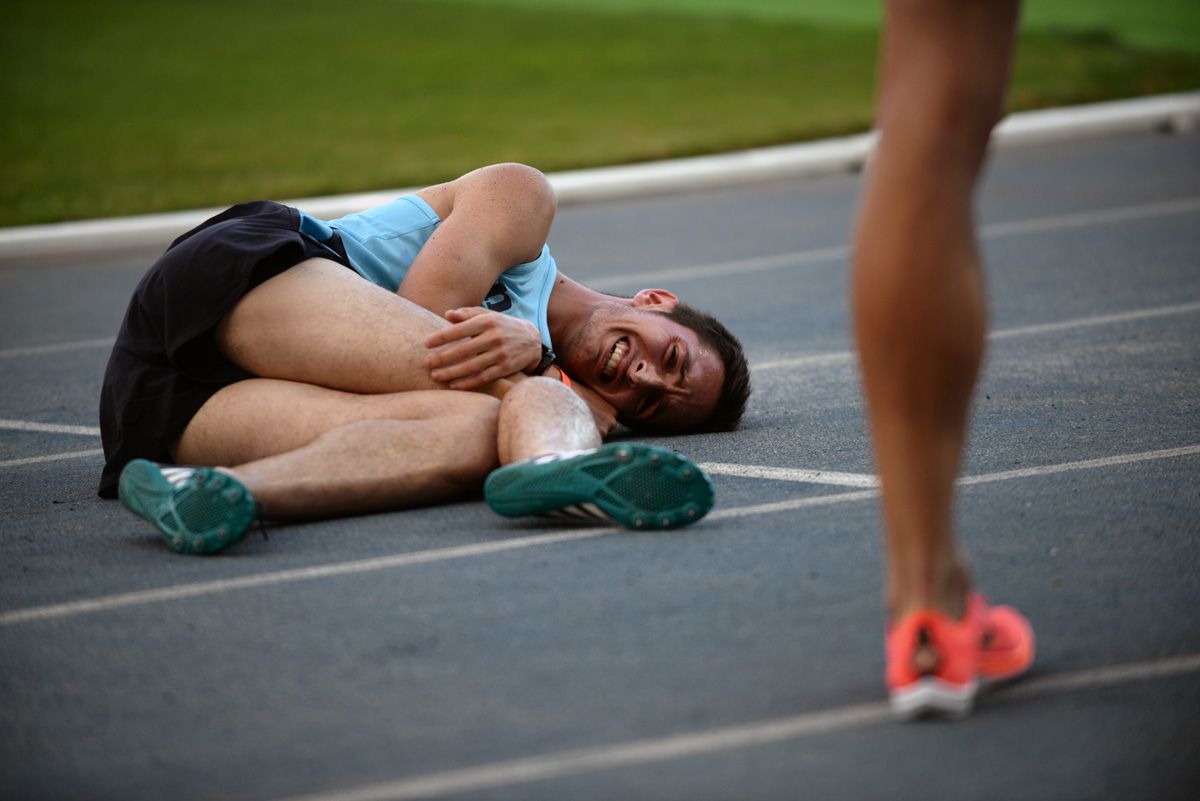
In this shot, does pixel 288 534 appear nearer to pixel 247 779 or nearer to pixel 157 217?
pixel 247 779

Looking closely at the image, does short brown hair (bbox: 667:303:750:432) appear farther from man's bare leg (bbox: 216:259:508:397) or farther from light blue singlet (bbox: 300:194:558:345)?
man's bare leg (bbox: 216:259:508:397)

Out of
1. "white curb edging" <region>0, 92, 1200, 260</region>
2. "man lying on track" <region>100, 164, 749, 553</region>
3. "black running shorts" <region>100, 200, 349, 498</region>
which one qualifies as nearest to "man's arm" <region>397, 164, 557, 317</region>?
"man lying on track" <region>100, 164, 749, 553</region>

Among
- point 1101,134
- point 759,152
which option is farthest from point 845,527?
point 1101,134

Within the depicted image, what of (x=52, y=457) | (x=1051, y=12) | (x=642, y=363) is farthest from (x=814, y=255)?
(x=1051, y=12)

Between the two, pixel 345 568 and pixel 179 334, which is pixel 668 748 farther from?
pixel 179 334

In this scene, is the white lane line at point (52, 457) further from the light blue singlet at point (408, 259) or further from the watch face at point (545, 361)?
the watch face at point (545, 361)

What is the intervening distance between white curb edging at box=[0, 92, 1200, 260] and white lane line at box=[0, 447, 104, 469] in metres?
5.89

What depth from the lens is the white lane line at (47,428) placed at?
614 cm

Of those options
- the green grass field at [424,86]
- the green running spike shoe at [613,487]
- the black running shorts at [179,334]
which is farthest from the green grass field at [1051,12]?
the green running spike shoe at [613,487]

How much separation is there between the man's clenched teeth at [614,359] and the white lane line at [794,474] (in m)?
0.39

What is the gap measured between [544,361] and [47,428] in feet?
7.46

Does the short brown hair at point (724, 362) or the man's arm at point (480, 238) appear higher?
the man's arm at point (480, 238)

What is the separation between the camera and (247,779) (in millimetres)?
2830

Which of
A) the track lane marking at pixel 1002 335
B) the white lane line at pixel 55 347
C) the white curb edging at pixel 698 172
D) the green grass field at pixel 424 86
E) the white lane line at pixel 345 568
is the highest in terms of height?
the white lane line at pixel 345 568
